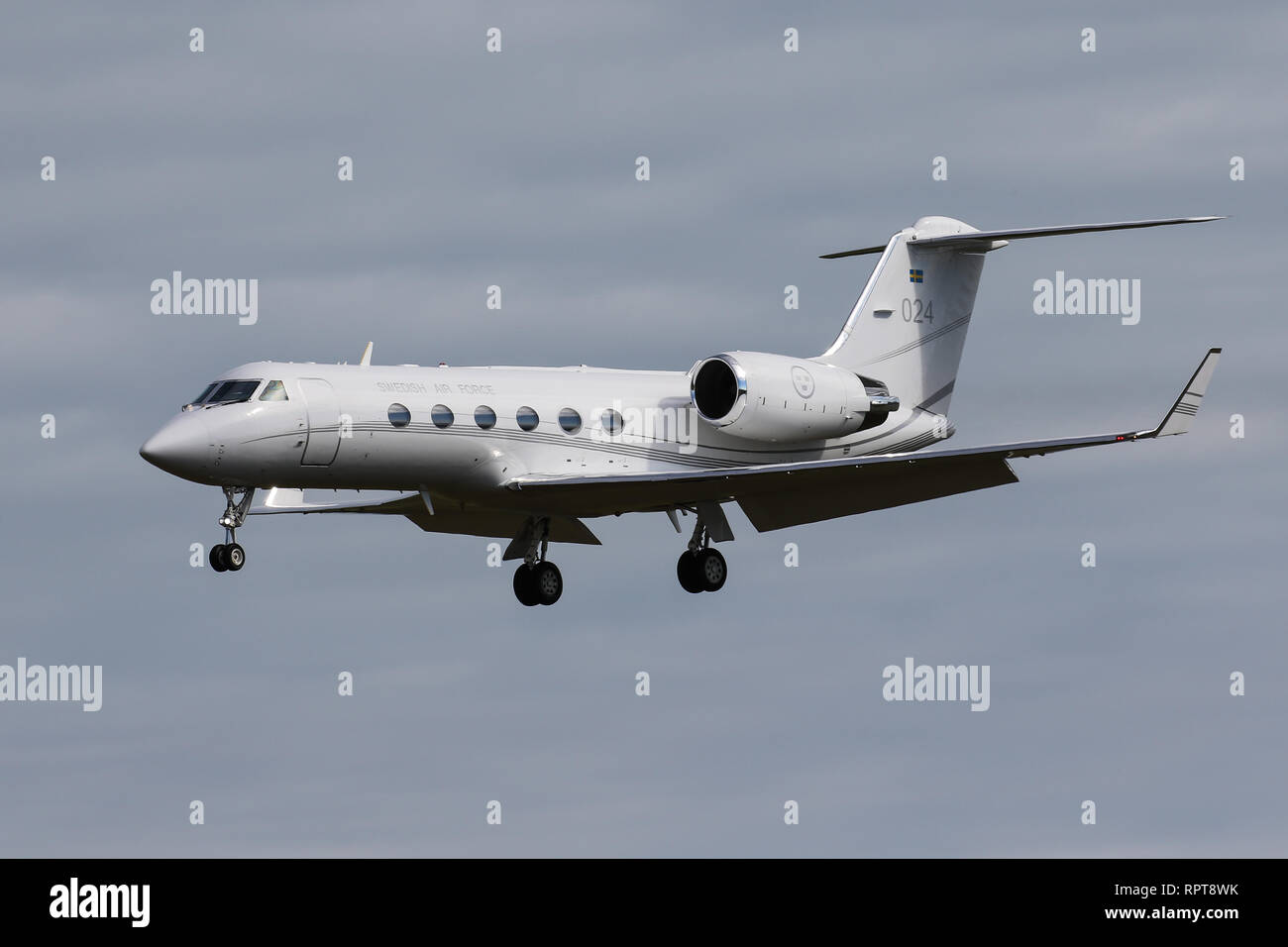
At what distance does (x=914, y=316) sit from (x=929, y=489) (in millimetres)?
5540

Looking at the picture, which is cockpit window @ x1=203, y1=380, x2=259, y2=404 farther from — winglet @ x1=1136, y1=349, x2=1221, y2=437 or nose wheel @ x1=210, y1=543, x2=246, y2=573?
winglet @ x1=1136, y1=349, x2=1221, y2=437

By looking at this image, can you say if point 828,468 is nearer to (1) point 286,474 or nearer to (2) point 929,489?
(2) point 929,489

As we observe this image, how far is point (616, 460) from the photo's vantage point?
4038cm

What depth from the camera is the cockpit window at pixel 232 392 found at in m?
36.5

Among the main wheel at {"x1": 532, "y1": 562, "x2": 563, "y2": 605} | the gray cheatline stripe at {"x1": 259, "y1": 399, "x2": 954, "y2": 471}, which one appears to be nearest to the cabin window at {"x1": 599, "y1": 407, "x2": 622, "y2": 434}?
the gray cheatline stripe at {"x1": 259, "y1": 399, "x2": 954, "y2": 471}

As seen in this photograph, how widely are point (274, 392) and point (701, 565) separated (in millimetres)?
9393

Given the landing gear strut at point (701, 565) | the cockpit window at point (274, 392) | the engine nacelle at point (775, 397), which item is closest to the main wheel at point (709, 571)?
the landing gear strut at point (701, 565)

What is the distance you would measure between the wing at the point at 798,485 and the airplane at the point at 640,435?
0.05m

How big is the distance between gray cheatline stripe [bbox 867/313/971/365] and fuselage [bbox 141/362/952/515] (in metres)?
2.63

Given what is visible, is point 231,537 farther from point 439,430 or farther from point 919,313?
point 919,313

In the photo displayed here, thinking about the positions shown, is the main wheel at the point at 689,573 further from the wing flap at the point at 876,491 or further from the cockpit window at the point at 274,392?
the cockpit window at the point at 274,392

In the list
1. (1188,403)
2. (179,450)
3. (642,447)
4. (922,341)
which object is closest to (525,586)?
(642,447)

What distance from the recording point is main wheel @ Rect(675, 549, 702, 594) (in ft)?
138

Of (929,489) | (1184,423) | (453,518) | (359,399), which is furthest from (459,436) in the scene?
(1184,423)
